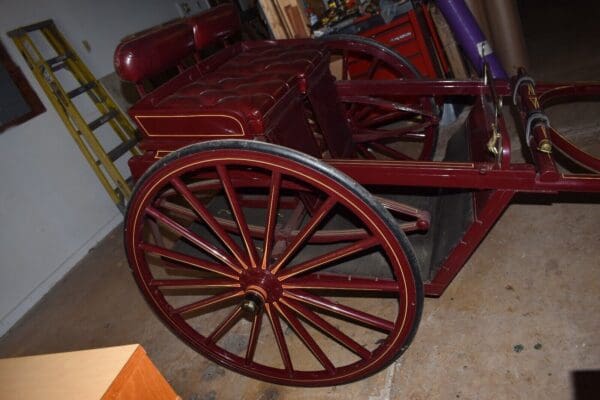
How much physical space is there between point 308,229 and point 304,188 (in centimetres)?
22

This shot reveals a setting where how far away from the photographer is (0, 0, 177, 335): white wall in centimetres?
298

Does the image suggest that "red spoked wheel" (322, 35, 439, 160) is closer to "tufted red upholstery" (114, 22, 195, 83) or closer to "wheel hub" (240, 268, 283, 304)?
"tufted red upholstery" (114, 22, 195, 83)

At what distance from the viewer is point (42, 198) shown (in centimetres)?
319

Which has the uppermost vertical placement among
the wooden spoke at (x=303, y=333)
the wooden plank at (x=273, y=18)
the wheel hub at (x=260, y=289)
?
the wooden plank at (x=273, y=18)

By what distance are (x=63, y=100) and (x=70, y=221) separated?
0.97 meters

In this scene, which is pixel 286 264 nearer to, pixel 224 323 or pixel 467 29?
pixel 224 323

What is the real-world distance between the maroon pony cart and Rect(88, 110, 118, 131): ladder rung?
71.2 inches

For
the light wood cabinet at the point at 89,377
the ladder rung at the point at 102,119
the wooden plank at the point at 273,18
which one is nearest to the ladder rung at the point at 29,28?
the ladder rung at the point at 102,119

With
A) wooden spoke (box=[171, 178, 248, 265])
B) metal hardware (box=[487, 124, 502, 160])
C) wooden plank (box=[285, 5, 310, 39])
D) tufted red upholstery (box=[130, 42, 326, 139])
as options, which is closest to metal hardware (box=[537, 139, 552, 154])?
metal hardware (box=[487, 124, 502, 160])

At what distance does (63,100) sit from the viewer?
3400 mm

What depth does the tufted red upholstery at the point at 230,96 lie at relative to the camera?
1.59m

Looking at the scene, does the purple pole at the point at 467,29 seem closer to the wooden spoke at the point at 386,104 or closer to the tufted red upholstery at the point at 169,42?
the wooden spoke at the point at 386,104

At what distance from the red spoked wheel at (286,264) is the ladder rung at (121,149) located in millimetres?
1846

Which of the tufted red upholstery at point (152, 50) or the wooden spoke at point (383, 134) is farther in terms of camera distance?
the wooden spoke at point (383, 134)
